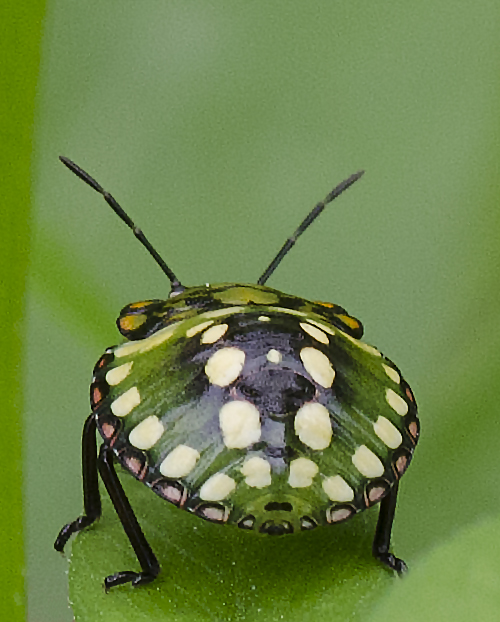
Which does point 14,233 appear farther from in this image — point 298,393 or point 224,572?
point 224,572

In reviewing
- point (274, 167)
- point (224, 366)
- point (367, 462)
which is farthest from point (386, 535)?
point (274, 167)

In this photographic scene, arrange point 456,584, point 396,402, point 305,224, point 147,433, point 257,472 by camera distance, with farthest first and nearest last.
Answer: point 305,224 → point 396,402 → point 147,433 → point 257,472 → point 456,584

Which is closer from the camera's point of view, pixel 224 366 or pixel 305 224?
pixel 224 366

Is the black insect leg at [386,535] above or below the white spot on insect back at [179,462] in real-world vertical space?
below

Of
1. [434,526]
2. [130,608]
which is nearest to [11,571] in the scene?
[130,608]

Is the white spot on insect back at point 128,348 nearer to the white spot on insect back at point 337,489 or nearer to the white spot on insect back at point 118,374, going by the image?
the white spot on insect back at point 118,374

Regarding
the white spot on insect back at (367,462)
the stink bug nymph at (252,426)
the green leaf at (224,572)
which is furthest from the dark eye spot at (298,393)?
the green leaf at (224,572)

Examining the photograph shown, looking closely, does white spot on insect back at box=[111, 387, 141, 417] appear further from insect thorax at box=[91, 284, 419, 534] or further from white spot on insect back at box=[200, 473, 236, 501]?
white spot on insect back at box=[200, 473, 236, 501]

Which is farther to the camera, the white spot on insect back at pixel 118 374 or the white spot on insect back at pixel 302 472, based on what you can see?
the white spot on insect back at pixel 118 374
